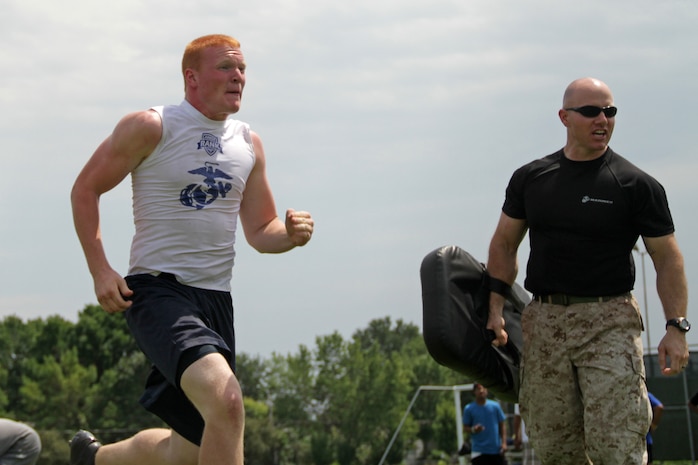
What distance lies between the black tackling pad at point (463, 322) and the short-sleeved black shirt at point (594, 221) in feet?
1.72

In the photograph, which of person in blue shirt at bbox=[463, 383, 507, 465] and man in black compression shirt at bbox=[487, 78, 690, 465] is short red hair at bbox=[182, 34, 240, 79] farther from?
person in blue shirt at bbox=[463, 383, 507, 465]

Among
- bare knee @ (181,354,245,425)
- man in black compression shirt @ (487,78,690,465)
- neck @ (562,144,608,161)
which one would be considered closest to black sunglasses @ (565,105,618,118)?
man in black compression shirt @ (487,78,690,465)

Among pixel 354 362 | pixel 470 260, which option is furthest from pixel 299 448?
pixel 470 260

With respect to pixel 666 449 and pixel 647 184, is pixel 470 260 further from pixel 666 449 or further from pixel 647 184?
pixel 666 449

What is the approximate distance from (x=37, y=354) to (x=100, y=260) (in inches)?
3840

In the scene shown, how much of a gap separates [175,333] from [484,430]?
975 cm

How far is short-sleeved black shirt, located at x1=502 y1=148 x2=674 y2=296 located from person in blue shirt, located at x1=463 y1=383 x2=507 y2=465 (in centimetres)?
810

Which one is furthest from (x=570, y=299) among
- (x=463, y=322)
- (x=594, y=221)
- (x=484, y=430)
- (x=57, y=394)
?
(x=57, y=394)

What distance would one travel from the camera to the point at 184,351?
452 cm

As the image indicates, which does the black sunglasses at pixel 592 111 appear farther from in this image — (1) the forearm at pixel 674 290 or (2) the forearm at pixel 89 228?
(2) the forearm at pixel 89 228

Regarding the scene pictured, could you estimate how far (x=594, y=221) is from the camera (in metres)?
5.82

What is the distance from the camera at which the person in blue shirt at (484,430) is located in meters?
13.8

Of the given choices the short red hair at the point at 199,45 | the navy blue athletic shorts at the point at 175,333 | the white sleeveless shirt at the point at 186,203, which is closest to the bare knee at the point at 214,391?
the navy blue athletic shorts at the point at 175,333

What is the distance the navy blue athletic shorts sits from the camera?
458cm
